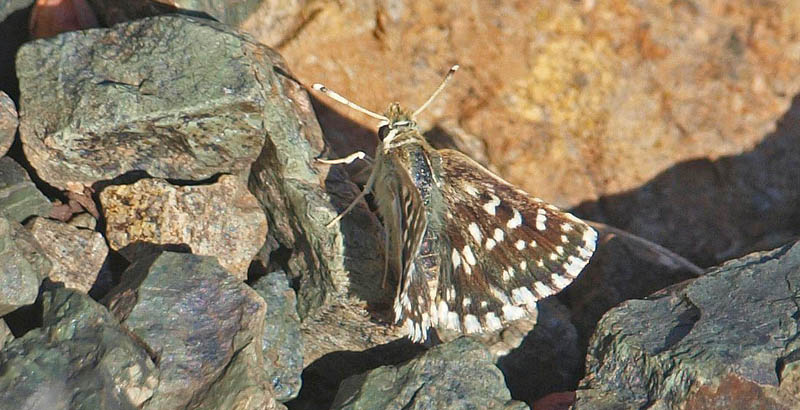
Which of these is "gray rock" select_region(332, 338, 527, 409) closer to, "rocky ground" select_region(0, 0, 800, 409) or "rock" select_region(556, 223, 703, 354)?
"rocky ground" select_region(0, 0, 800, 409)

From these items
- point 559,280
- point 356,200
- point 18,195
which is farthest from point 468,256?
point 18,195

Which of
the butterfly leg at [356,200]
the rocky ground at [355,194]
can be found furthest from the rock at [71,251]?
the butterfly leg at [356,200]

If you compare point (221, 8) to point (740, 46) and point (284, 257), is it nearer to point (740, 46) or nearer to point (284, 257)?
point (284, 257)

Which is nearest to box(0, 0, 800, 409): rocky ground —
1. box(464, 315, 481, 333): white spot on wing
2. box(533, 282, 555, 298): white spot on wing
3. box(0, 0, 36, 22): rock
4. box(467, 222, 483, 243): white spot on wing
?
box(0, 0, 36, 22): rock

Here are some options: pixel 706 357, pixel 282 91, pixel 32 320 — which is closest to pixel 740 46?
pixel 706 357

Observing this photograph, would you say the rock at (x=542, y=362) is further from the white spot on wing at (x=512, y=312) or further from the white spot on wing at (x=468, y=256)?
the white spot on wing at (x=468, y=256)

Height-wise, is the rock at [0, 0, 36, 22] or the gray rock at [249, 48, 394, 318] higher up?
the gray rock at [249, 48, 394, 318]

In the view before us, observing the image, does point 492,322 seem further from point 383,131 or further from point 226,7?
point 226,7
